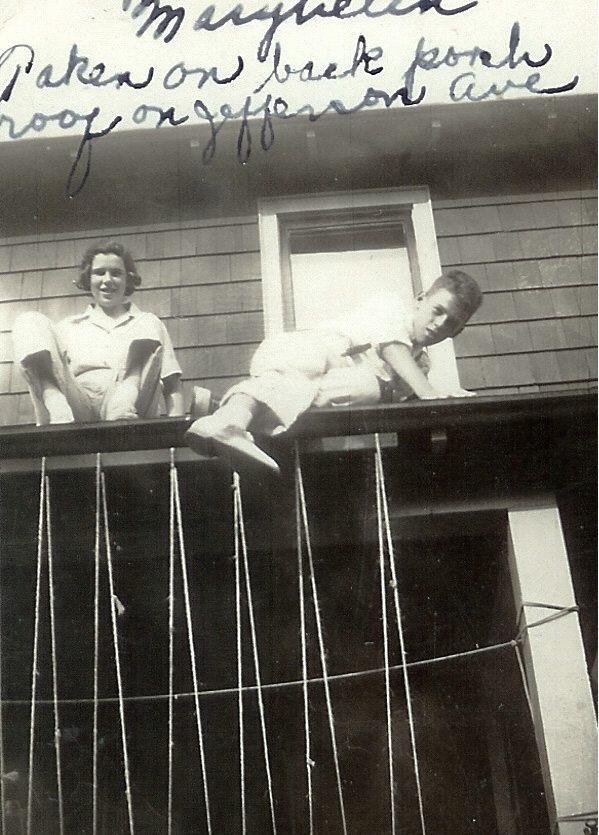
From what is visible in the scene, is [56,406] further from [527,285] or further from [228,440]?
[527,285]

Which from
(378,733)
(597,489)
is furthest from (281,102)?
(378,733)

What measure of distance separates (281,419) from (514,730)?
4.19 feet

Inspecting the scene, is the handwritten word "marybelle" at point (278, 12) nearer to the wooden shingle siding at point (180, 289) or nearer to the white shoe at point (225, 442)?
the wooden shingle siding at point (180, 289)

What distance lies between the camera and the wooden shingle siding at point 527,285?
3.49 meters

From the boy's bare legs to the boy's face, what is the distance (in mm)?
888

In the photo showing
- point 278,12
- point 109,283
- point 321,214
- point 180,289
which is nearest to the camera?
point 278,12

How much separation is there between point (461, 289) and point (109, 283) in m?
1.41

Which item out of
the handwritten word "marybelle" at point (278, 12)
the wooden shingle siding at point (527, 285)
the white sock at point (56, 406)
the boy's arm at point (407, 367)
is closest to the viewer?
the handwritten word "marybelle" at point (278, 12)

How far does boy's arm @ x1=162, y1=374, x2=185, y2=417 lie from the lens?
337 cm

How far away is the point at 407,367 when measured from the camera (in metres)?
3.18

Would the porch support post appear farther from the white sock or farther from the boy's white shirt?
the white sock

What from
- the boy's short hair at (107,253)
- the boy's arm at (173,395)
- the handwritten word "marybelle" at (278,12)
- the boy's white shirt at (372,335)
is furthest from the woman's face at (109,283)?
the handwritten word "marybelle" at (278,12)

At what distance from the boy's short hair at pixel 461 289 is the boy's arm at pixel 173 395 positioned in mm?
1025

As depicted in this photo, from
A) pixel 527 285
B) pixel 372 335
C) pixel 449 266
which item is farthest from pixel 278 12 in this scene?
pixel 527 285
